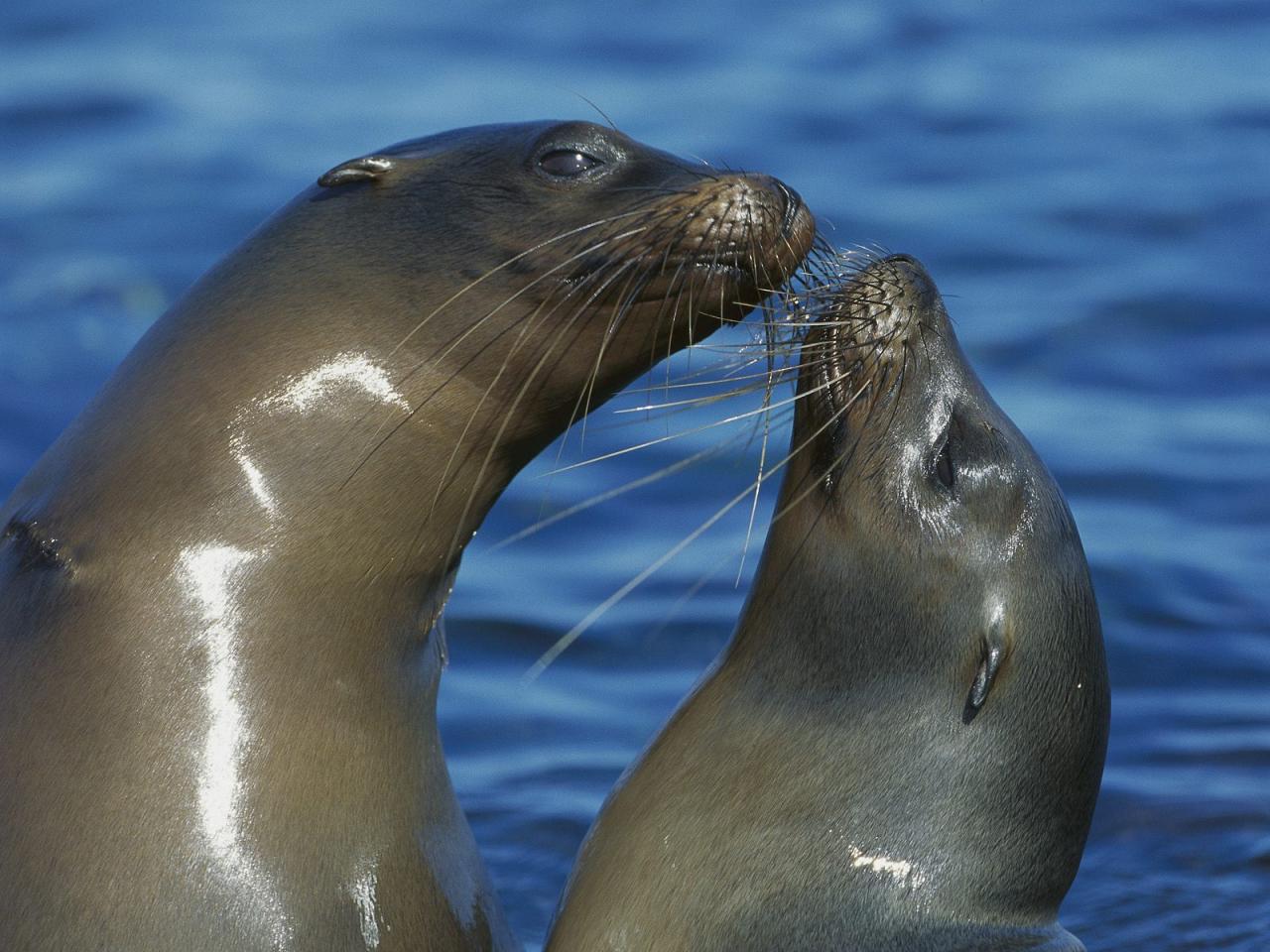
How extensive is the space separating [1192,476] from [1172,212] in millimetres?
3260

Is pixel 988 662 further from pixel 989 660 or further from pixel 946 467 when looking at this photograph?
pixel 946 467

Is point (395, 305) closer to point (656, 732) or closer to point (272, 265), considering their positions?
point (272, 265)

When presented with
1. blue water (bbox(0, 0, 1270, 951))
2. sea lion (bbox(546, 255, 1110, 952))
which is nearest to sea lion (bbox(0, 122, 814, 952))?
sea lion (bbox(546, 255, 1110, 952))

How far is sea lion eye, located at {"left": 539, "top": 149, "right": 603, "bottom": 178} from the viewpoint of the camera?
5.09 m

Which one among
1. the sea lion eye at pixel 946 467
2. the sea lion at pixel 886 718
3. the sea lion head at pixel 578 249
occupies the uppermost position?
the sea lion head at pixel 578 249

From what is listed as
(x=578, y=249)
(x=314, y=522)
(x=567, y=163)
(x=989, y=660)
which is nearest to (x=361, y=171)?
(x=567, y=163)

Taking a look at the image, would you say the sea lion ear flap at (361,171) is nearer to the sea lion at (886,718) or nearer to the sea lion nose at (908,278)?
the sea lion at (886,718)

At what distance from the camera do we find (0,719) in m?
4.79

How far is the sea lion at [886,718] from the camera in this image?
5410 millimetres

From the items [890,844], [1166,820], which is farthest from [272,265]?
[1166,820]

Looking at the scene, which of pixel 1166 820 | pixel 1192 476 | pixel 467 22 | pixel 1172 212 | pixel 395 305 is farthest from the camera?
pixel 467 22

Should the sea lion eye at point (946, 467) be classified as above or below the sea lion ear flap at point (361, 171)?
below

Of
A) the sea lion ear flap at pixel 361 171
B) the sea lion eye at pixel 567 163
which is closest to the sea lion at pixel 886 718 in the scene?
the sea lion eye at pixel 567 163

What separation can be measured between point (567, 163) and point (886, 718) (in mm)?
1466
